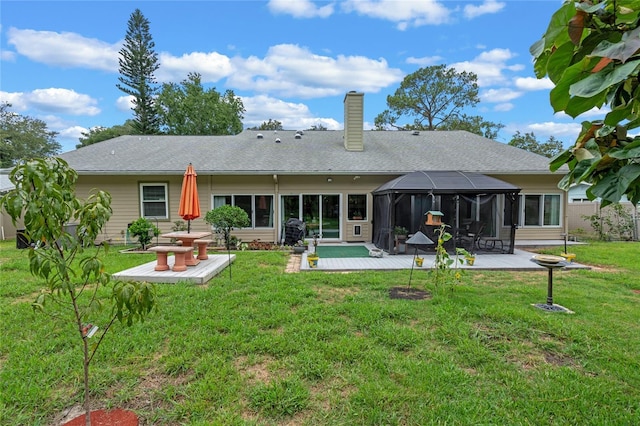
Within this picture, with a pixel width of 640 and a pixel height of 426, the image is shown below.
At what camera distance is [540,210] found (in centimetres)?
1109

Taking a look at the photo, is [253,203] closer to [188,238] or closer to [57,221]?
[188,238]

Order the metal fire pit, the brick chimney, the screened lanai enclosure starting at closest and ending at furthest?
1. the metal fire pit
2. the screened lanai enclosure
3. the brick chimney

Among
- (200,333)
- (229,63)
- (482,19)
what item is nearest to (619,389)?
(200,333)

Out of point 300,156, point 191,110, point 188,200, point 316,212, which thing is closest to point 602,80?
point 188,200

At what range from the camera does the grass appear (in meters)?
2.31

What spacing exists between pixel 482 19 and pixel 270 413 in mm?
12179

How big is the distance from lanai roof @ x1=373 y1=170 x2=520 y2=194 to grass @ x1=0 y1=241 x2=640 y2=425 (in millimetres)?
3989

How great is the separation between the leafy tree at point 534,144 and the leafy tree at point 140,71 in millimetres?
32178

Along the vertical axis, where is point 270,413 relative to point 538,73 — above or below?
below

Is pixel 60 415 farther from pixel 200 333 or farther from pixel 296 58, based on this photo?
pixel 296 58

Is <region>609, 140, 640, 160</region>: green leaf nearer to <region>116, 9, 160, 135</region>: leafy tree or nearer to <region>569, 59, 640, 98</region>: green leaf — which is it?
<region>569, 59, 640, 98</region>: green leaf

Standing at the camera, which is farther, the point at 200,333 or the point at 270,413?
the point at 200,333

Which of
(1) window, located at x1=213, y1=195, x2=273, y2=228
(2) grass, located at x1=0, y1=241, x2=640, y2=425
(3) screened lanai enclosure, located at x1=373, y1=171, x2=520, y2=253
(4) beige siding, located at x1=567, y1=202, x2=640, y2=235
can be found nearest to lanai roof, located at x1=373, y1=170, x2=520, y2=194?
(3) screened lanai enclosure, located at x1=373, y1=171, x2=520, y2=253

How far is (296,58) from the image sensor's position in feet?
69.0
